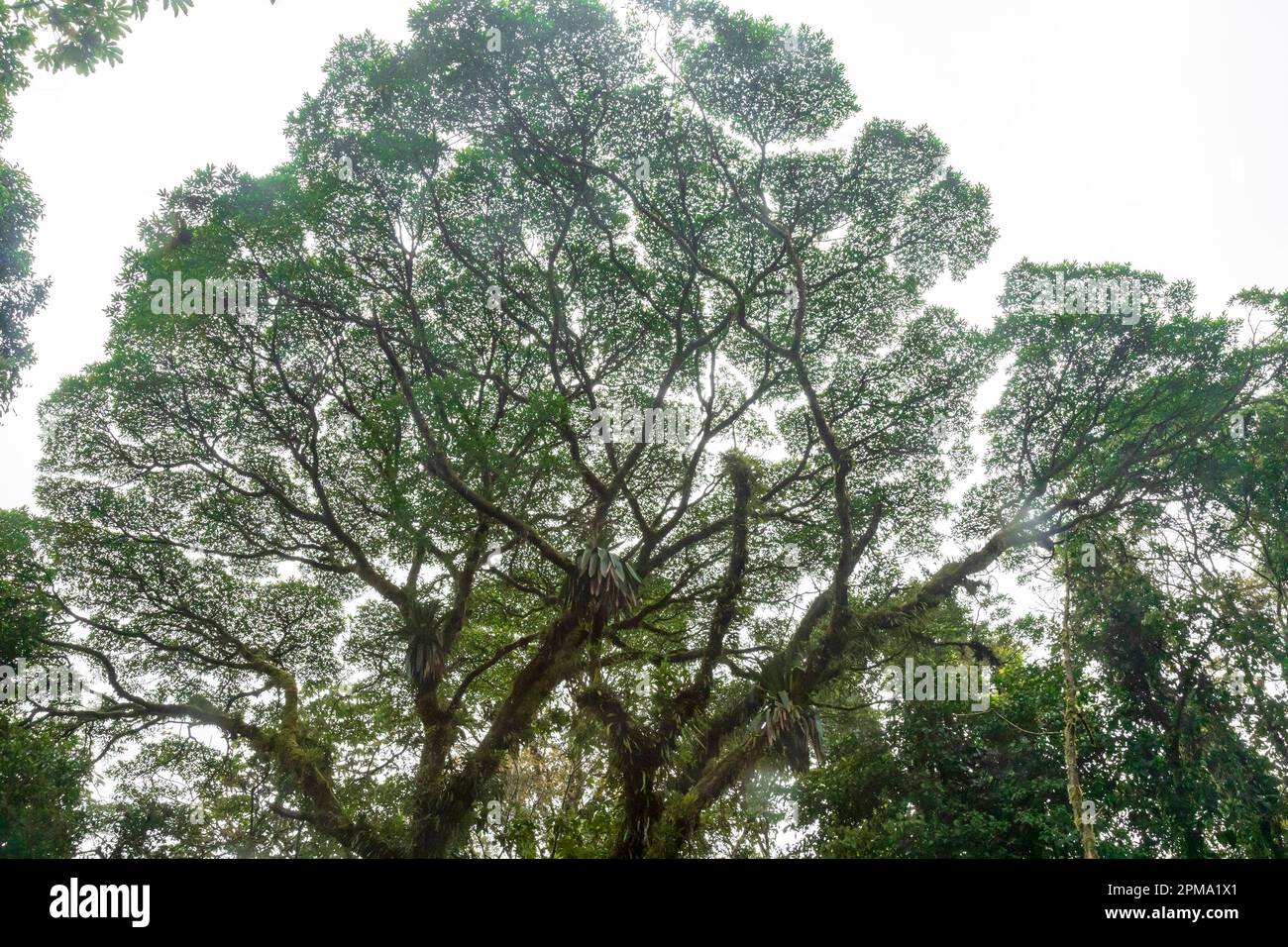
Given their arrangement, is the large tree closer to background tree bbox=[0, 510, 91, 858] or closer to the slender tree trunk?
background tree bbox=[0, 510, 91, 858]

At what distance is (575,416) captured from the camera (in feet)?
38.8

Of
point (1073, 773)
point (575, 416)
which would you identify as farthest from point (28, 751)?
point (1073, 773)

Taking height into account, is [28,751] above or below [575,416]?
below

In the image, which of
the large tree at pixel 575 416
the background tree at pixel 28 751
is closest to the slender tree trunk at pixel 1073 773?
the large tree at pixel 575 416

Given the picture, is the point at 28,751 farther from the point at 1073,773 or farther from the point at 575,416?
the point at 1073,773

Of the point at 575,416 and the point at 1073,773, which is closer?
the point at 1073,773

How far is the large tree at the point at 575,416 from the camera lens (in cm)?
955

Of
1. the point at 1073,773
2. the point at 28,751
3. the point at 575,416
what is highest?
the point at 575,416

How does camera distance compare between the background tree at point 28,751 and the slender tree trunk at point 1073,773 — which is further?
the background tree at point 28,751

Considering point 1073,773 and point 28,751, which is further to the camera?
point 28,751

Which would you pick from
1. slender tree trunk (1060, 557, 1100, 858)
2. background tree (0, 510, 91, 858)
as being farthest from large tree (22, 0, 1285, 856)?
slender tree trunk (1060, 557, 1100, 858)

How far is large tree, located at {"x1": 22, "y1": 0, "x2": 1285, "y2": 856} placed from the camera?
31.3 ft

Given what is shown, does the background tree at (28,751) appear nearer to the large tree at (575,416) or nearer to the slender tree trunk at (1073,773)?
the large tree at (575,416)
